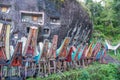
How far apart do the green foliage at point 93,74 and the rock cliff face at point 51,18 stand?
10.3ft

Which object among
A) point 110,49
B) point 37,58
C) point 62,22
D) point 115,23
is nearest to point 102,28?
point 115,23

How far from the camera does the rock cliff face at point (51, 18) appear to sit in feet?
41.1

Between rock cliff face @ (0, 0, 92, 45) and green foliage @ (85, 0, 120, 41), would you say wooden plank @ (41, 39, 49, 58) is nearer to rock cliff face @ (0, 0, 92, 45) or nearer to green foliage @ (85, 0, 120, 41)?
rock cliff face @ (0, 0, 92, 45)

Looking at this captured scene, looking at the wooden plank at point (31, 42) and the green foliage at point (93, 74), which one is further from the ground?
the wooden plank at point (31, 42)

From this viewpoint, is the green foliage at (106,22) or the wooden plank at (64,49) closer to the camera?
the wooden plank at (64,49)

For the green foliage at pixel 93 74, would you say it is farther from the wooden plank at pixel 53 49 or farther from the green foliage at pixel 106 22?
the green foliage at pixel 106 22

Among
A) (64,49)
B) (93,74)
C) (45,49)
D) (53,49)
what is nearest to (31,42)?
(45,49)

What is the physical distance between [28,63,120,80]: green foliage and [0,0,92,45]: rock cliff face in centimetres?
313

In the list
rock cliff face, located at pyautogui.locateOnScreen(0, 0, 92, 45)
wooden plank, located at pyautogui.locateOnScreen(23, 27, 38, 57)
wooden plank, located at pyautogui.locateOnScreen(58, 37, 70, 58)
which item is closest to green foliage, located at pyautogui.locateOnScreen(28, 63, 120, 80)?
wooden plank, located at pyautogui.locateOnScreen(58, 37, 70, 58)

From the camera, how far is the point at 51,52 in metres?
9.06

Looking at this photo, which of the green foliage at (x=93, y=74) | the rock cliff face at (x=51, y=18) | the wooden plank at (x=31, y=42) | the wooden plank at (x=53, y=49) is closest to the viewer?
the wooden plank at (x=31, y=42)

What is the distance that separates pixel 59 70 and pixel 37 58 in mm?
1273

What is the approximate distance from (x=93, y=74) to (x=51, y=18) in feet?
14.3

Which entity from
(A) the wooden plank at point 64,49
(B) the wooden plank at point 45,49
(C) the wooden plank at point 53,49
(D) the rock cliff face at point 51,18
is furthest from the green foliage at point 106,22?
(B) the wooden plank at point 45,49
